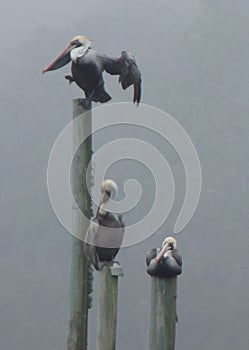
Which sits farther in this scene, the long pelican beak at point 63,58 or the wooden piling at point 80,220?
the long pelican beak at point 63,58

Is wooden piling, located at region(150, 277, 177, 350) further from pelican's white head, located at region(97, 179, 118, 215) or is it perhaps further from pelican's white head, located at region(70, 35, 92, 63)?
pelican's white head, located at region(70, 35, 92, 63)

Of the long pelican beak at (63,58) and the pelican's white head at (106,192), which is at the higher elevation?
the long pelican beak at (63,58)

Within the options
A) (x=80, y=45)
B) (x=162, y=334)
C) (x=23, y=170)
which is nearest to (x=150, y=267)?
(x=162, y=334)

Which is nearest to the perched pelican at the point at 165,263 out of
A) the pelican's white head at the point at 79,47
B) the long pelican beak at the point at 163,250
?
the long pelican beak at the point at 163,250

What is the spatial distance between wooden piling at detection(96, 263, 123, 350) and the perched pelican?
12cm

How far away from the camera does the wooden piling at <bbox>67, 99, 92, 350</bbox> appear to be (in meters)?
2.26

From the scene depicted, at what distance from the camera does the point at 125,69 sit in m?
2.60

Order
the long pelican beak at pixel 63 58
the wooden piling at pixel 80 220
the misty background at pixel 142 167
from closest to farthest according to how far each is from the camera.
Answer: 1. the wooden piling at pixel 80 220
2. the long pelican beak at pixel 63 58
3. the misty background at pixel 142 167

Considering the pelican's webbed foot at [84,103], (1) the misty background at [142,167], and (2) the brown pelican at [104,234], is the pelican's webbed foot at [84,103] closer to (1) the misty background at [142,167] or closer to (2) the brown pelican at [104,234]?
(2) the brown pelican at [104,234]

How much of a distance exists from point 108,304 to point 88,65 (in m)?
0.70

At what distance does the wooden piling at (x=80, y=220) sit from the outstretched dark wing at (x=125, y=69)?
301 mm

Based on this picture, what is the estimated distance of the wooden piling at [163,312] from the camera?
2359 millimetres

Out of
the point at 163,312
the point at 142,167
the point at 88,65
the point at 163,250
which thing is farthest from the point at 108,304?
the point at 142,167

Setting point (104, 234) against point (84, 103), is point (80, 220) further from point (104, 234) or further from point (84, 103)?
point (84, 103)
